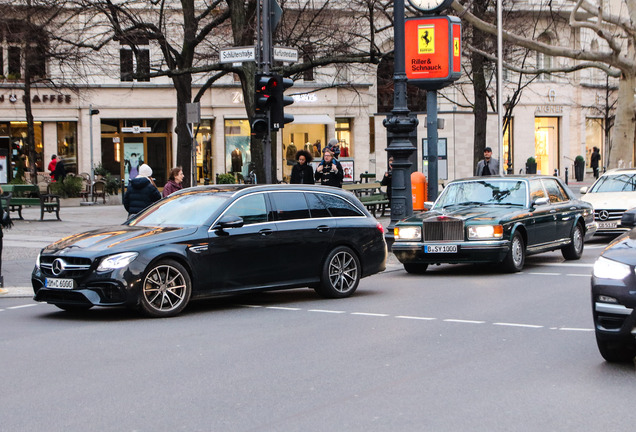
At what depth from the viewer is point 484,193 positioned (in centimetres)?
1639

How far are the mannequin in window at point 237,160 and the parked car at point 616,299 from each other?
1616 inches

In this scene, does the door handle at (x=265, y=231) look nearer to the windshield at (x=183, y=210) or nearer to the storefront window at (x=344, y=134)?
the windshield at (x=183, y=210)

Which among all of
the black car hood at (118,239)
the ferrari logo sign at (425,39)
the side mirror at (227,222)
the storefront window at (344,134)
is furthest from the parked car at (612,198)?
the storefront window at (344,134)

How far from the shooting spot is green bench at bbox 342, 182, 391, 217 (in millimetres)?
27344

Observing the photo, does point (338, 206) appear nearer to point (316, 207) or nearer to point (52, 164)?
point (316, 207)

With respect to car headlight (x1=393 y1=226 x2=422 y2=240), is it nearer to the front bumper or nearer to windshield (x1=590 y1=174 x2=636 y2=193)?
the front bumper

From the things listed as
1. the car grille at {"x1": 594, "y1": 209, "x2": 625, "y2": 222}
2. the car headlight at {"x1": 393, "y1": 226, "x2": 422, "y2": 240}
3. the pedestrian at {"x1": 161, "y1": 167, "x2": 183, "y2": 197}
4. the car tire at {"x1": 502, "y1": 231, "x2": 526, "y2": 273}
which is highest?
the pedestrian at {"x1": 161, "y1": 167, "x2": 183, "y2": 197}

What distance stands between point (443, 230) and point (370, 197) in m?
13.1

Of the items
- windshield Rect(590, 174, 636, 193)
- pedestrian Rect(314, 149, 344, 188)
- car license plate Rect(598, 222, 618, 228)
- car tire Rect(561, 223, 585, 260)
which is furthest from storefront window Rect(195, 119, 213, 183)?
car tire Rect(561, 223, 585, 260)

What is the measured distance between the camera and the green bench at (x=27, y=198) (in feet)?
88.6

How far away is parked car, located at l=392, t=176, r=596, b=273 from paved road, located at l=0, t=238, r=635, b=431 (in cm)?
228

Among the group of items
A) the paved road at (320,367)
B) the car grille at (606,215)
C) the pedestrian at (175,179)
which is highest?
the pedestrian at (175,179)

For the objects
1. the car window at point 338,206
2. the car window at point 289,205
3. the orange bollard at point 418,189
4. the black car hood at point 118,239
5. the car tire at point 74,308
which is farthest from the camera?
the orange bollard at point 418,189

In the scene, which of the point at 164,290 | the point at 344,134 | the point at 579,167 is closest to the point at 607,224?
the point at 164,290
